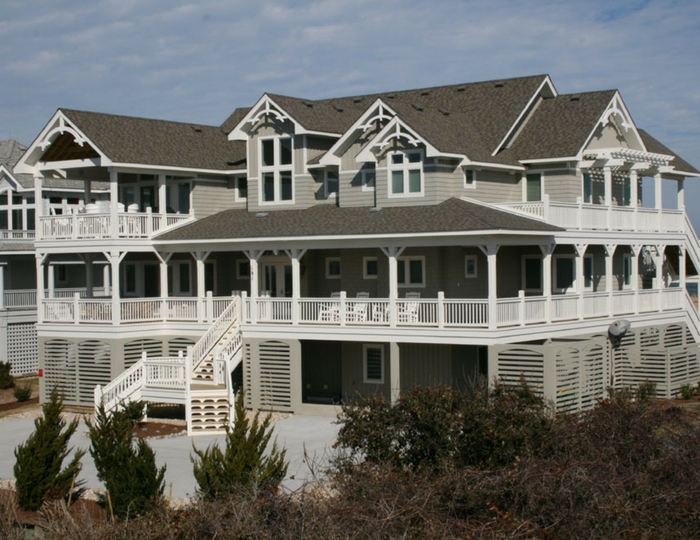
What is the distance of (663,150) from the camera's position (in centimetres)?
4016

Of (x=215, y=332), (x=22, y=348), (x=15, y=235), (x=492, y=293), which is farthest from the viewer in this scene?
(x=15, y=235)

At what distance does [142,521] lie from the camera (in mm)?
15531

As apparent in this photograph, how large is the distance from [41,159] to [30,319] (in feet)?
42.5

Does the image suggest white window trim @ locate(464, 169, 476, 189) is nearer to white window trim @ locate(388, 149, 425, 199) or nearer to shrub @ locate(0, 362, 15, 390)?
white window trim @ locate(388, 149, 425, 199)

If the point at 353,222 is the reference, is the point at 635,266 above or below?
below

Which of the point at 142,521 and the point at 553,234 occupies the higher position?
the point at 553,234

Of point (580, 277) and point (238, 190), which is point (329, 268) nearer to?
point (238, 190)

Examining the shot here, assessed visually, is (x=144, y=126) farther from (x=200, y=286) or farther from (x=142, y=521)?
(x=142, y=521)

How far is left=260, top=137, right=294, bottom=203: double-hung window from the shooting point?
35.5 m

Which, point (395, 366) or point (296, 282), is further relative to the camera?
point (296, 282)

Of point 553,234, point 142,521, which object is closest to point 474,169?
point 553,234

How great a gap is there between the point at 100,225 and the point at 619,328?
1650 cm

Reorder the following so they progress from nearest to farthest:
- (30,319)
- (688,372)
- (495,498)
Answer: (495,498), (688,372), (30,319)

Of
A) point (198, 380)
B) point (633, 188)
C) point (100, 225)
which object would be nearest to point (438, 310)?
point (198, 380)
